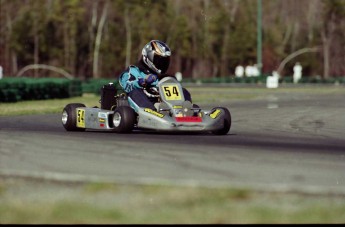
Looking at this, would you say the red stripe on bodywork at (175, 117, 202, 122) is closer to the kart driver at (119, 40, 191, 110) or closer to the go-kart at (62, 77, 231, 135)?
the go-kart at (62, 77, 231, 135)

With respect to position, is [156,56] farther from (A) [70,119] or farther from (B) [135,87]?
(A) [70,119]

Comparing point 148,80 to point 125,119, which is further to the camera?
point 148,80

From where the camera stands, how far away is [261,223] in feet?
23.4

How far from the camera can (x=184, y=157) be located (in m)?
11.3

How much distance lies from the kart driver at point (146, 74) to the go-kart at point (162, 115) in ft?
0.39

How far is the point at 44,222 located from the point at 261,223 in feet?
4.92

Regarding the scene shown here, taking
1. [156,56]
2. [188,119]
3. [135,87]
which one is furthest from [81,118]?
[188,119]

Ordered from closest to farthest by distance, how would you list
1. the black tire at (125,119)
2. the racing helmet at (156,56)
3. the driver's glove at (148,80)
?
the black tire at (125,119)
the driver's glove at (148,80)
the racing helmet at (156,56)

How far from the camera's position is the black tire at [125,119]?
616 inches

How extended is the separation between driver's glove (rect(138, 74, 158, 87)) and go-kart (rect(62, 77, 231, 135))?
0.46 ft

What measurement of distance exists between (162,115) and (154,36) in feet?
232

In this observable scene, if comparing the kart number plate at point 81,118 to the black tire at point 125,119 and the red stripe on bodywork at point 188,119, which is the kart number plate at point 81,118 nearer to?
the black tire at point 125,119

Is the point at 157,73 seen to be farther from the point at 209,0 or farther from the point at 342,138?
the point at 209,0

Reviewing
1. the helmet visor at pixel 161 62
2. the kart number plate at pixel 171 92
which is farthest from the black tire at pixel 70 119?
the kart number plate at pixel 171 92
